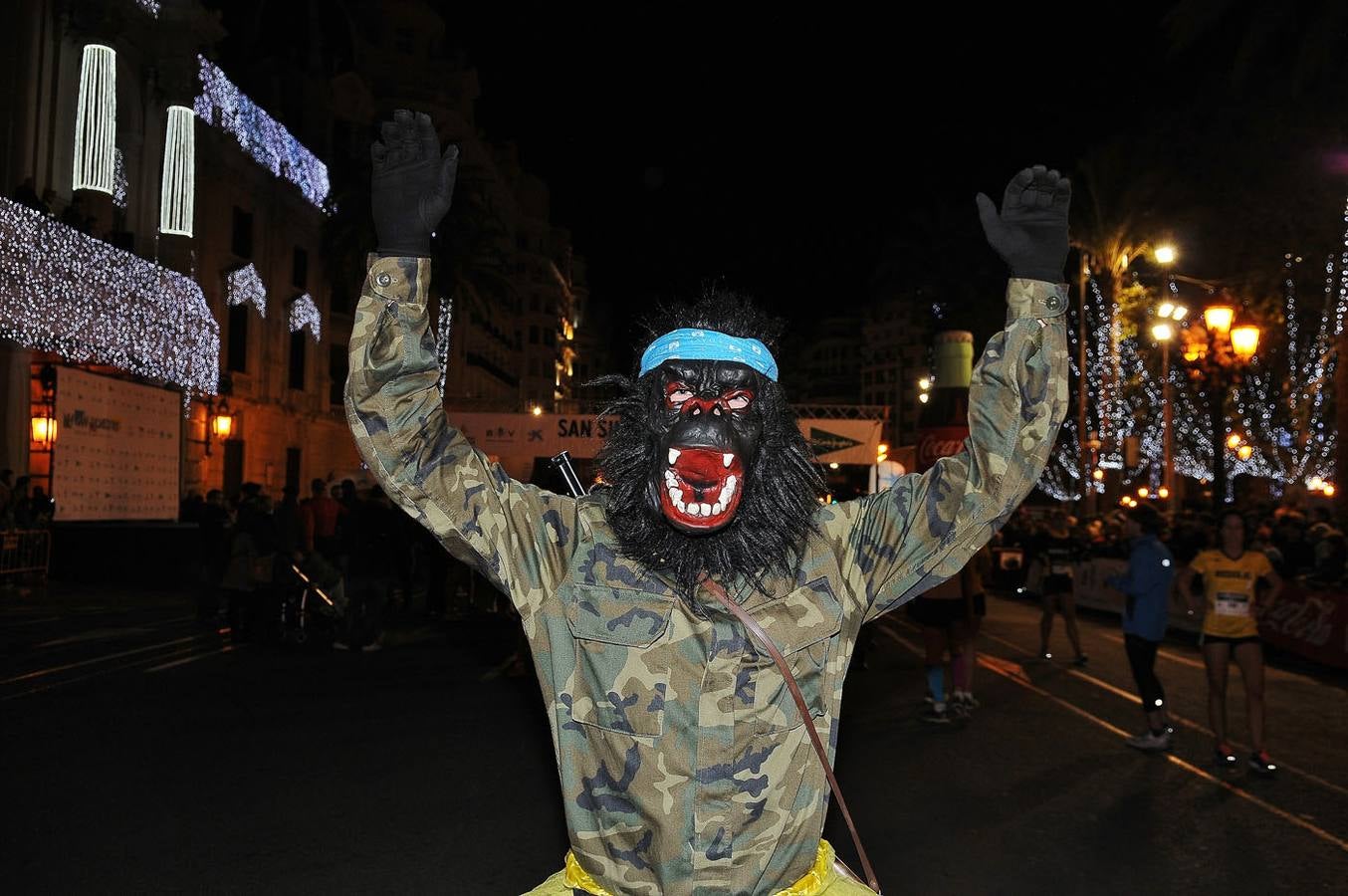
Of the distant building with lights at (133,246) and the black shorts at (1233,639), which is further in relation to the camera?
the distant building with lights at (133,246)

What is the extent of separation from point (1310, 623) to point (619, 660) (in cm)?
1519

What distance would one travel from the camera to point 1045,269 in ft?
8.08

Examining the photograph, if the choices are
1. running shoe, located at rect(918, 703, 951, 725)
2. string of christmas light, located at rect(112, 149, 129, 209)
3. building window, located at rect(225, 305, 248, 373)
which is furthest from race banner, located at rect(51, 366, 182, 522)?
running shoe, located at rect(918, 703, 951, 725)

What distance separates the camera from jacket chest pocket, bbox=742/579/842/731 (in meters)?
2.40

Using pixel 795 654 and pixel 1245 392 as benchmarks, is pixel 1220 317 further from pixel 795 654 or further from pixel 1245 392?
pixel 1245 392

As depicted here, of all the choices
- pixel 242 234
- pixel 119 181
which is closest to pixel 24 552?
pixel 119 181

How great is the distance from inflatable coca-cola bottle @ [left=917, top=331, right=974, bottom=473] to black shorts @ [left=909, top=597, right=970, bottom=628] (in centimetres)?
726

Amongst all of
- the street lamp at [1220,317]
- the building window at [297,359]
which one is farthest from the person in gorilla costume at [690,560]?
the building window at [297,359]

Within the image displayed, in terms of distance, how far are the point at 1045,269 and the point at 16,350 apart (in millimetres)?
22321

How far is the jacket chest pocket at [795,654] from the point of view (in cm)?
240

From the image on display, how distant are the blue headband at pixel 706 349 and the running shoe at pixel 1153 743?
771cm

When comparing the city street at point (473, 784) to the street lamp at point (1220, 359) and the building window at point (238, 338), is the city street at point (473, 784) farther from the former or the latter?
the building window at point (238, 338)

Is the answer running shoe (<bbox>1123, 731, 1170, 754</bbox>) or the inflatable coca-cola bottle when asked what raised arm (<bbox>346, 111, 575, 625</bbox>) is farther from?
the inflatable coca-cola bottle

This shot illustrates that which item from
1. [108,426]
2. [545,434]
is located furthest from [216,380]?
[545,434]
